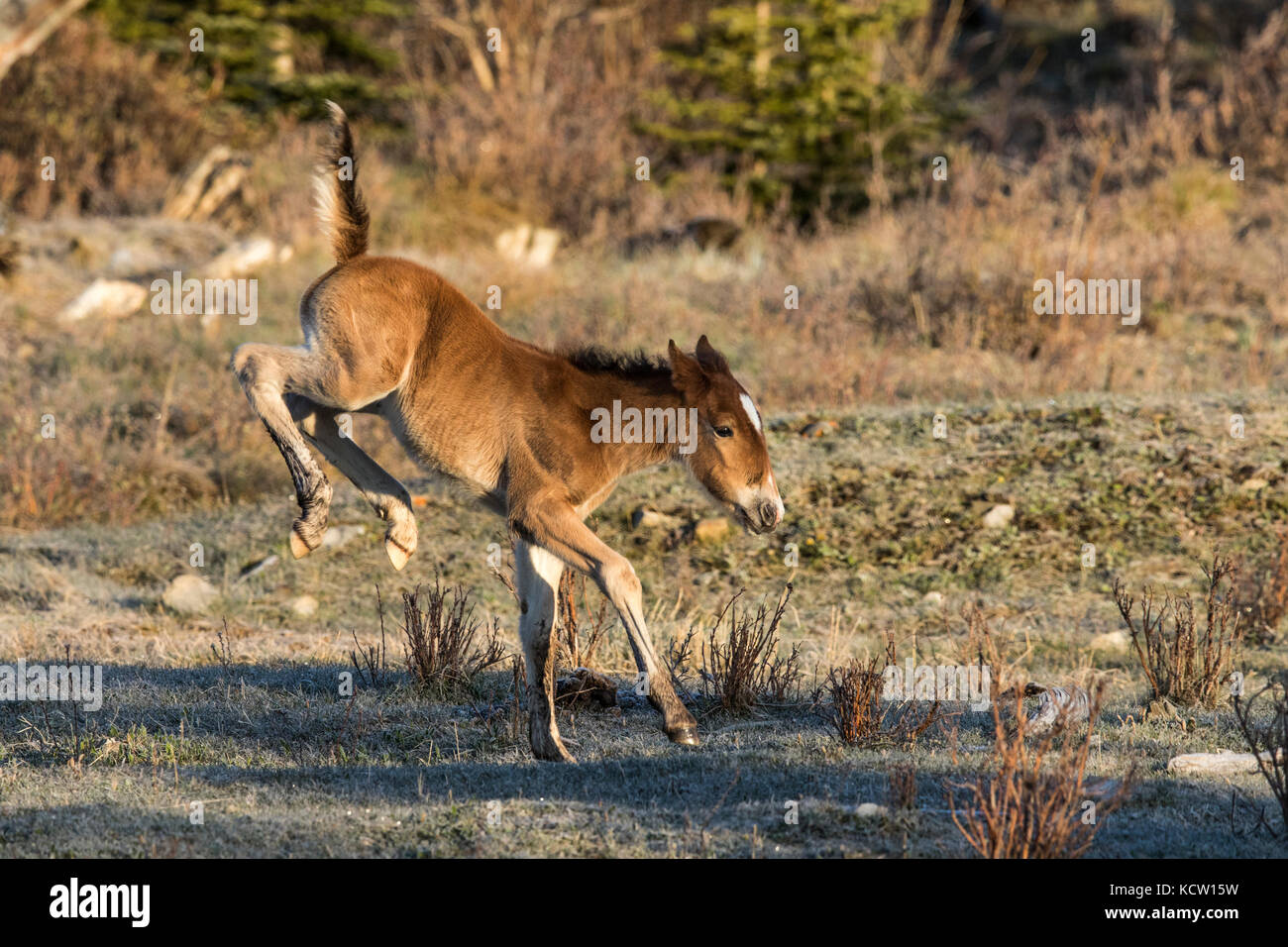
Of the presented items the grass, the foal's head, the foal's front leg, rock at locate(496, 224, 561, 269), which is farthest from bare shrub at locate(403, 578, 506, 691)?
rock at locate(496, 224, 561, 269)

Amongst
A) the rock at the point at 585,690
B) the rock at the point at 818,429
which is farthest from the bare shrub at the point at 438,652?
the rock at the point at 818,429

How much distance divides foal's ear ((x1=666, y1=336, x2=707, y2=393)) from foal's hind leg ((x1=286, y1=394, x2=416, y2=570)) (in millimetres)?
1491

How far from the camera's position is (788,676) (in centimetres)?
834

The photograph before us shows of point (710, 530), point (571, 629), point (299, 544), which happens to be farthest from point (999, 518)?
point (299, 544)

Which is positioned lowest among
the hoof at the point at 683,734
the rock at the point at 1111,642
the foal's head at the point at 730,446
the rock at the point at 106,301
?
the hoof at the point at 683,734

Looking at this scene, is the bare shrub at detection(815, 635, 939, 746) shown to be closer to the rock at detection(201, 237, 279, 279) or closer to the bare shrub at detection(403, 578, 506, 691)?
the bare shrub at detection(403, 578, 506, 691)

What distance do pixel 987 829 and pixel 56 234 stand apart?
1705 centimetres

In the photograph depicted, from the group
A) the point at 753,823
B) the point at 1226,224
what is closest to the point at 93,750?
the point at 753,823

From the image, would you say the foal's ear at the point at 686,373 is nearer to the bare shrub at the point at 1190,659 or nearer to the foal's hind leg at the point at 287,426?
the foal's hind leg at the point at 287,426

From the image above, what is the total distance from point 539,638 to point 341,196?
2501mm

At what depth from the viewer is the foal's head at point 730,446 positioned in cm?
701

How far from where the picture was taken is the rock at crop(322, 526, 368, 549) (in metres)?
11.7

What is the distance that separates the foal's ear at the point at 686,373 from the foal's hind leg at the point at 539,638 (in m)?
1.08

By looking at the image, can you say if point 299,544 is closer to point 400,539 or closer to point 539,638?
point 400,539
